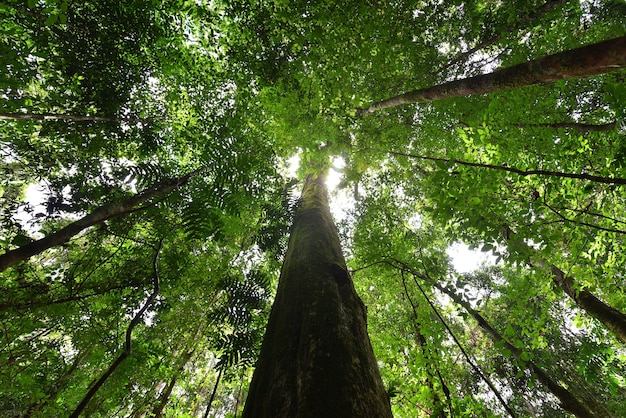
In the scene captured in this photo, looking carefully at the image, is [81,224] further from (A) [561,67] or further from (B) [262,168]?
(A) [561,67]

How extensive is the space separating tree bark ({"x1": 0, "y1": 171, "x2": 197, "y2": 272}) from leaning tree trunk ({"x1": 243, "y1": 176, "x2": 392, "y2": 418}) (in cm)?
295

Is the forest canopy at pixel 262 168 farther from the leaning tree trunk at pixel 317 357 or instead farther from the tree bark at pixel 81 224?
the leaning tree trunk at pixel 317 357

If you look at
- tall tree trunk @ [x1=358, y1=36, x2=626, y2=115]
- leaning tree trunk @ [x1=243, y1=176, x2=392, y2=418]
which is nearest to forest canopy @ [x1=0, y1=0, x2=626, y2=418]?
tall tree trunk @ [x1=358, y1=36, x2=626, y2=115]

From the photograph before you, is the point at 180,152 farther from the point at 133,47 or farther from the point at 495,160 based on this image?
the point at 495,160

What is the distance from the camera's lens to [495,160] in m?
3.26

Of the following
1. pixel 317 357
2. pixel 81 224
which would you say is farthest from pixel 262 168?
pixel 317 357

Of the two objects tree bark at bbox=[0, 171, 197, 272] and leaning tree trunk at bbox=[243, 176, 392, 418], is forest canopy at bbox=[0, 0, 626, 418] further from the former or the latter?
leaning tree trunk at bbox=[243, 176, 392, 418]

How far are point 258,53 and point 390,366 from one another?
6.37 meters

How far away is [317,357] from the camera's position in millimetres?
1219

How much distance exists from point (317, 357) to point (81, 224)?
374cm

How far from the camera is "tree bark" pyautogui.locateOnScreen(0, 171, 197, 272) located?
9.18 feet

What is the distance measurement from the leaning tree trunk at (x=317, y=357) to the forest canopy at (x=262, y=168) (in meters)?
1.25

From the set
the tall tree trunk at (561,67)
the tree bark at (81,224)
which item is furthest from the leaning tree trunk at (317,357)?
the tree bark at (81,224)

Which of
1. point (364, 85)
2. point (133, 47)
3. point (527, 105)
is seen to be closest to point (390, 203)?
point (364, 85)
